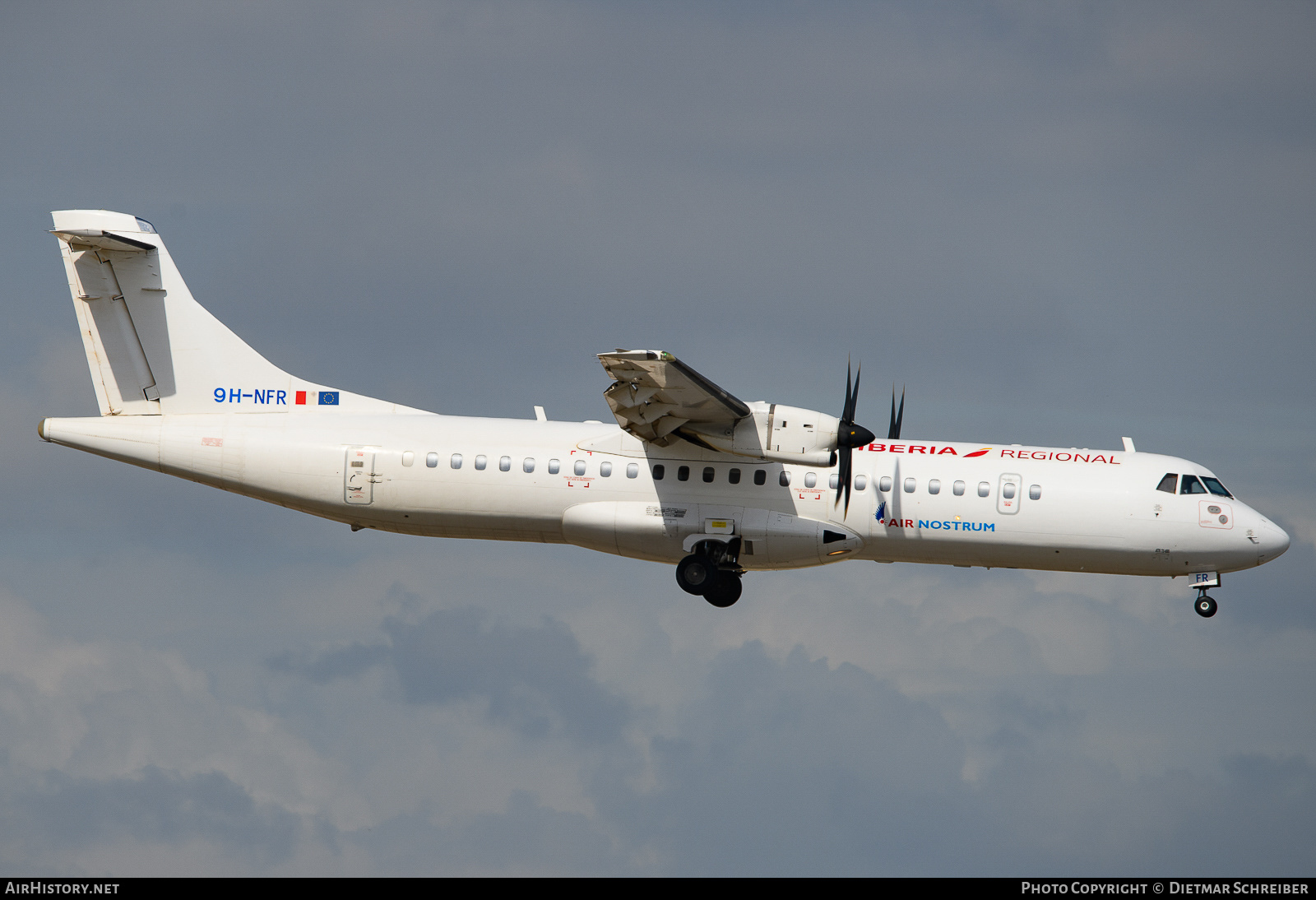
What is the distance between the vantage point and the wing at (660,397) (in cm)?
2598

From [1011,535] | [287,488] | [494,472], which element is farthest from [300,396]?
[1011,535]

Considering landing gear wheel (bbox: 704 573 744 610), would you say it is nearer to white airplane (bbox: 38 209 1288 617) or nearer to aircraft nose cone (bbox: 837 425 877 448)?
white airplane (bbox: 38 209 1288 617)

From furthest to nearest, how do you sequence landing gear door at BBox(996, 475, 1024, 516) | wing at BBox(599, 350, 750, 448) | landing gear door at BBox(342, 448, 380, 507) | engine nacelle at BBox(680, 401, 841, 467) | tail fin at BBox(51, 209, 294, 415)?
tail fin at BBox(51, 209, 294, 415)
landing gear door at BBox(342, 448, 380, 507)
landing gear door at BBox(996, 475, 1024, 516)
engine nacelle at BBox(680, 401, 841, 467)
wing at BBox(599, 350, 750, 448)

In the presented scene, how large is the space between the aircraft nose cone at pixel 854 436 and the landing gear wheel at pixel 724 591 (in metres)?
4.13

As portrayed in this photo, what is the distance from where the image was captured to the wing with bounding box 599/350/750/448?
2598 cm

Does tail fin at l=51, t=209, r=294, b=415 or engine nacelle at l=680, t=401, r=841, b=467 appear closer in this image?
engine nacelle at l=680, t=401, r=841, b=467

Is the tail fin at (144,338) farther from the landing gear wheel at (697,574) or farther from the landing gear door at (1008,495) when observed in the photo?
the landing gear door at (1008,495)

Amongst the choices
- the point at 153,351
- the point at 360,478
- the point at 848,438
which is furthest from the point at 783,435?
the point at 153,351

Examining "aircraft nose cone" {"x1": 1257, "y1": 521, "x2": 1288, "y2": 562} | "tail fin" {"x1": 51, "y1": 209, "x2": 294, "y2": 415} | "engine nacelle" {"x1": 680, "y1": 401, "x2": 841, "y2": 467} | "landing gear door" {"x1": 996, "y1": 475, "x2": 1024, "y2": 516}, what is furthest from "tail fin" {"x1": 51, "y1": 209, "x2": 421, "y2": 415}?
"aircraft nose cone" {"x1": 1257, "y1": 521, "x2": 1288, "y2": 562}

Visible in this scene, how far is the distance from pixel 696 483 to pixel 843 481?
3.22 metres

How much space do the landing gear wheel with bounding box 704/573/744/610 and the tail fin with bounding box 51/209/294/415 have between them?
36.4 feet

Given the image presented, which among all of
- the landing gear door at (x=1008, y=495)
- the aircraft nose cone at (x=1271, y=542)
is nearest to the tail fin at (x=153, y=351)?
the landing gear door at (x=1008, y=495)

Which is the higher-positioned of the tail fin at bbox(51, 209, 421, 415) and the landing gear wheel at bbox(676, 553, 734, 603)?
the tail fin at bbox(51, 209, 421, 415)
